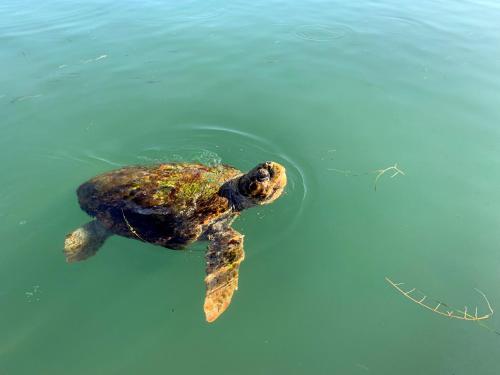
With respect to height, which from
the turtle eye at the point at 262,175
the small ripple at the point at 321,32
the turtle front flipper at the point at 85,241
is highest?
the small ripple at the point at 321,32

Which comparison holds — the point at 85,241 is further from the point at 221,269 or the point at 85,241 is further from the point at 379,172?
the point at 379,172

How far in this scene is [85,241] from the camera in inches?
196

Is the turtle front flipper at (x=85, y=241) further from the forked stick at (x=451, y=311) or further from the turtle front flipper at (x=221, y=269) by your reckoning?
the forked stick at (x=451, y=311)

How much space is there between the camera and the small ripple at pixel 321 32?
1051 centimetres

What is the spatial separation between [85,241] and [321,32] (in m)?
9.31

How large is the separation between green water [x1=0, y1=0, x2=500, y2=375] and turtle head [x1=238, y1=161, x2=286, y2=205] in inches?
22.4

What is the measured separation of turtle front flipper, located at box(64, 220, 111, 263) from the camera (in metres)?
4.89

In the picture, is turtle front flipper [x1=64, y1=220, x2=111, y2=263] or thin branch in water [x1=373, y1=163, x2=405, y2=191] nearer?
turtle front flipper [x1=64, y1=220, x2=111, y2=263]

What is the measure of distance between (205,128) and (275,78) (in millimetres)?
2675

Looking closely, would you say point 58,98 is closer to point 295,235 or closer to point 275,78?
point 275,78

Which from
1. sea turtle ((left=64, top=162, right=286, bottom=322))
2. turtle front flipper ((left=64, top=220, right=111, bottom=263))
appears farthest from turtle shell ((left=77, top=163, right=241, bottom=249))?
turtle front flipper ((left=64, top=220, right=111, bottom=263))

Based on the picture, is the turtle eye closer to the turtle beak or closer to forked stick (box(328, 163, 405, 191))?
the turtle beak

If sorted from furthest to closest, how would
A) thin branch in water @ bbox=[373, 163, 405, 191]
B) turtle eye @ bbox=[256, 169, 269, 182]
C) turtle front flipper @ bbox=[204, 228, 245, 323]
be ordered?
thin branch in water @ bbox=[373, 163, 405, 191] → turtle eye @ bbox=[256, 169, 269, 182] → turtle front flipper @ bbox=[204, 228, 245, 323]

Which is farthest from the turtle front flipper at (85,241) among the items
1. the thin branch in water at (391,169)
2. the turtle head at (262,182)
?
the thin branch in water at (391,169)
